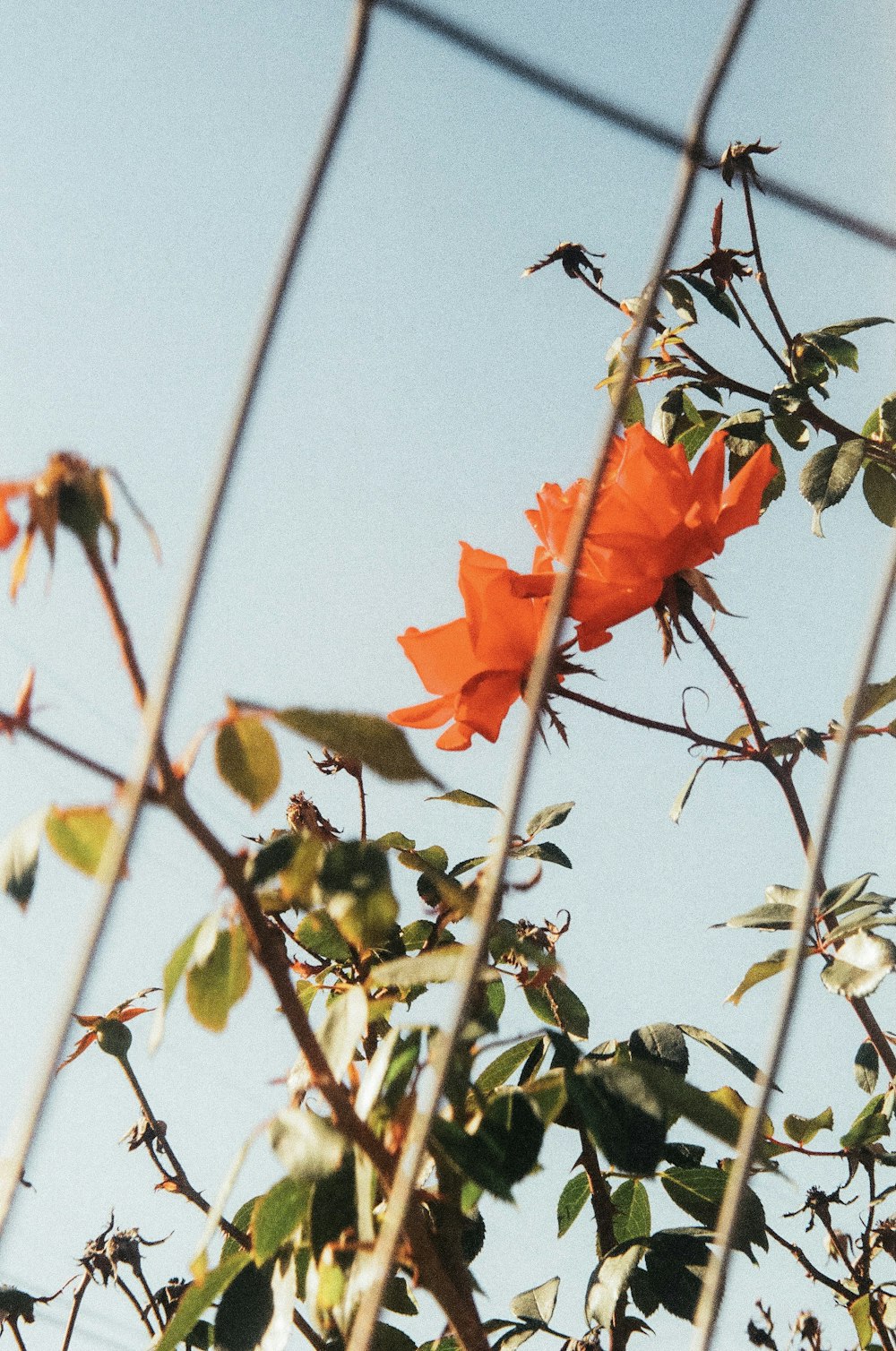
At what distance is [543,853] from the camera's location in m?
0.82

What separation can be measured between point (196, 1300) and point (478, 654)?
0.39m

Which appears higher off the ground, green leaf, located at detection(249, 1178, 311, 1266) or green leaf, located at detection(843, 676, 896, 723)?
green leaf, located at detection(843, 676, 896, 723)

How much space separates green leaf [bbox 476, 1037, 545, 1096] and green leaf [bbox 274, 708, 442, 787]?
15.5 inches

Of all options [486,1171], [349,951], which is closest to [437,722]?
[349,951]

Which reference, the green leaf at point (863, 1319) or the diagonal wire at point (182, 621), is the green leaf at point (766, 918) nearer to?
the green leaf at point (863, 1319)

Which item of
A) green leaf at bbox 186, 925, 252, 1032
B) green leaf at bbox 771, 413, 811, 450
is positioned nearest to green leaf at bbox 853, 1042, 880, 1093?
green leaf at bbox 771, 413, 811, 450

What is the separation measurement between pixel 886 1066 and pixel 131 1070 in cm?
49

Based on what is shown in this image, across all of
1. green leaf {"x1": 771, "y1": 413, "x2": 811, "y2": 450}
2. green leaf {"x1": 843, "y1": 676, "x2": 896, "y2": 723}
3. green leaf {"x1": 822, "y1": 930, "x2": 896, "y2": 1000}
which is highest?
green leaf {"x1": 771, "y1": 413, "x2": 811, "y2": 450}

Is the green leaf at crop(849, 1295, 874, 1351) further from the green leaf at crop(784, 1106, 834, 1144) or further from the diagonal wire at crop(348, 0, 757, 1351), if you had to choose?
the diagonal wire at crop(348, 0, 757, 1351)

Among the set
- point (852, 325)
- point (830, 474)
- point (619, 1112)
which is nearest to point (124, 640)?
point (619, 1112)

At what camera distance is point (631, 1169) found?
412 millimetres

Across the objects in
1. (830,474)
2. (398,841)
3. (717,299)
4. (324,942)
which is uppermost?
(717,299)

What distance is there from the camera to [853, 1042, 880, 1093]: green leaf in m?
0.85

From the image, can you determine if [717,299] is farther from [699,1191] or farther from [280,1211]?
[280,1211]
